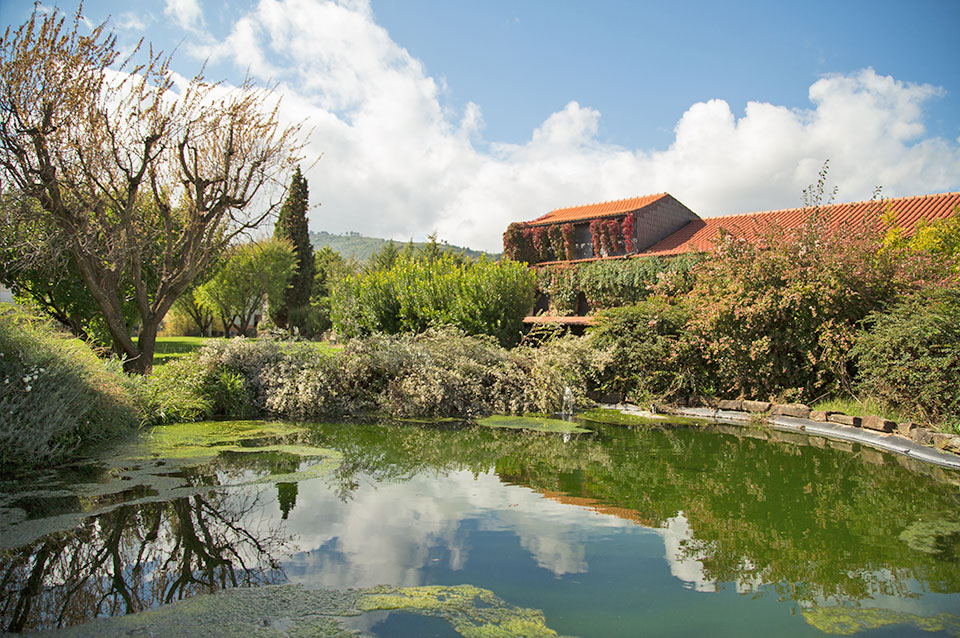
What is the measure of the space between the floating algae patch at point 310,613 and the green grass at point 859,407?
30.2ft

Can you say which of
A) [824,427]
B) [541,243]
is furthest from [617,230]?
[824,427]

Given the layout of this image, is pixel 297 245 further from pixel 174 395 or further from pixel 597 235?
pixel 174 395

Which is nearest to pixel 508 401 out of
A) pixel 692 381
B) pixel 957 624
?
pixel 692 381

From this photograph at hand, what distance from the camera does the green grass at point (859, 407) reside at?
409 inches

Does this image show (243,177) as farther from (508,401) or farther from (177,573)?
(177,573)

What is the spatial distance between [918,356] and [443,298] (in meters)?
13.1

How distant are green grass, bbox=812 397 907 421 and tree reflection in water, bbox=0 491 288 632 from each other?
9.99m

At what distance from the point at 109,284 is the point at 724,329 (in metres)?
13.3

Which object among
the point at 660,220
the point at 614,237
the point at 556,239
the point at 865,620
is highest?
the point at 660,220

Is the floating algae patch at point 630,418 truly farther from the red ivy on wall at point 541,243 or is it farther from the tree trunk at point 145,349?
the red ivy on wall at point 541,243

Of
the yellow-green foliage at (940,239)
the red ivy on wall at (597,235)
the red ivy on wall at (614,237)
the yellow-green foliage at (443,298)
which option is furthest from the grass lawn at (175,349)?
the red ivy on wall at (614,237)

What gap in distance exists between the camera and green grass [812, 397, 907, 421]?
10.4 metres

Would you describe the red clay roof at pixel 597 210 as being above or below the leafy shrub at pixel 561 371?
above

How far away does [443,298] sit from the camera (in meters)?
20.0
